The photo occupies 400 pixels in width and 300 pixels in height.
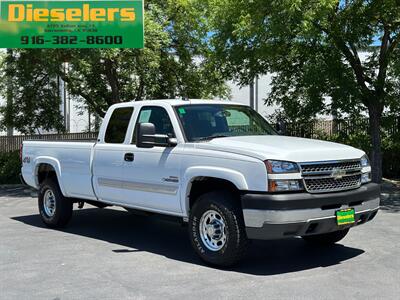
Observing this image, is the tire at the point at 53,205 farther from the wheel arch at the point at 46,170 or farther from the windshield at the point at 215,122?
the windshield at the point at 215,122

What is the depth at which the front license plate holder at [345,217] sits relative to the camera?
604cm

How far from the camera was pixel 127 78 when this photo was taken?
16.9 meters

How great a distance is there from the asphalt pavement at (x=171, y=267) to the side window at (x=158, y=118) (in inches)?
62.9

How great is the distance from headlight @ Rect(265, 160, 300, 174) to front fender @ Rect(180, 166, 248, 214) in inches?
13.1

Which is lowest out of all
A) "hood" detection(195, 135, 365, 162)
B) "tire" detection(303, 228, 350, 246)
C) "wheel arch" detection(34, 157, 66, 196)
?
"tire" detection(303, 228, 350, 246)

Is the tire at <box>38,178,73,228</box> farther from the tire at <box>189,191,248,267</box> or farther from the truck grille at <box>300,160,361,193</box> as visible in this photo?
the truck grille at <box>300,160,361,193</box>

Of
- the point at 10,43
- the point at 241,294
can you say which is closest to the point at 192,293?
the point at 241,294

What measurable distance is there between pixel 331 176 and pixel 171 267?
2.12 m

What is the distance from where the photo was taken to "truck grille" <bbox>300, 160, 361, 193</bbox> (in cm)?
594

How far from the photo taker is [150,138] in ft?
22.4

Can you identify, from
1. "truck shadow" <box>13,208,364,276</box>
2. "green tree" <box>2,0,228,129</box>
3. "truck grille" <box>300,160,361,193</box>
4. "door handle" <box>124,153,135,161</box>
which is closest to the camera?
"truck grille" <box>300,160,361,193</box>

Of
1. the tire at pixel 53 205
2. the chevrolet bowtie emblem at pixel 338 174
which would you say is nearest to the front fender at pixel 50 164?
the tire at pixel 53 205

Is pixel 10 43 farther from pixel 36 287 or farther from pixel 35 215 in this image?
pixel 36 287

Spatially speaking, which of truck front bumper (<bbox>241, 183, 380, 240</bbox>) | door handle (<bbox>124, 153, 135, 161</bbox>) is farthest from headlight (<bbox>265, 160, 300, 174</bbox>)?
door handle (<bbox>124, 153, 135, 161</bbox>)
